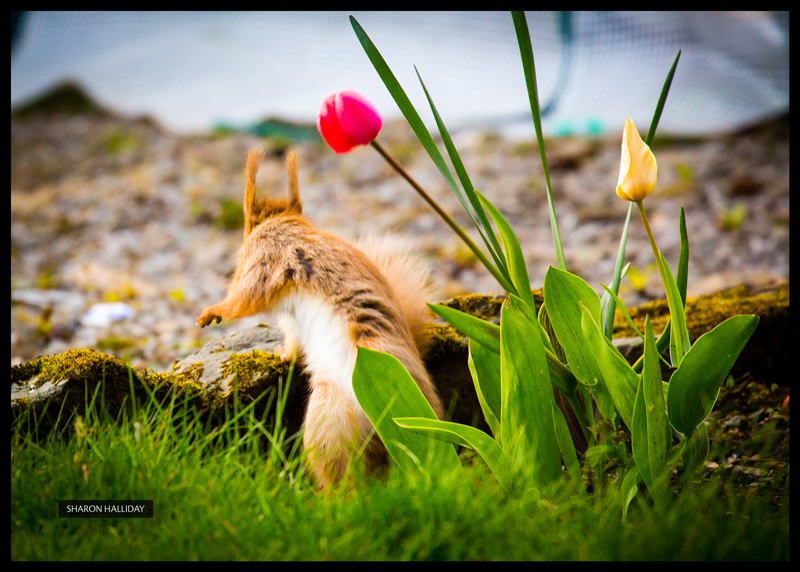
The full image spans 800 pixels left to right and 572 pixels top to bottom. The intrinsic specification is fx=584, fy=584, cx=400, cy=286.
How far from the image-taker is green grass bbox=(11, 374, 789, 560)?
0.71m

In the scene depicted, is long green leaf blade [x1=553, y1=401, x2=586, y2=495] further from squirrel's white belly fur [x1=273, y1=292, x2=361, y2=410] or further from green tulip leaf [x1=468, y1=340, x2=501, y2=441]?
squirrel's white belly fur [x1=273, y1=292, x2=361, y2=410]

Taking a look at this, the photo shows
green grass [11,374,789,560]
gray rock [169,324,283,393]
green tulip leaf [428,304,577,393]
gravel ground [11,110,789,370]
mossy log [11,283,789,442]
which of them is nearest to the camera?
green grass [11,374,789,560]

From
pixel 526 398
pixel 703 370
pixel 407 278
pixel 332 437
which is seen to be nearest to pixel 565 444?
pixel 526 398

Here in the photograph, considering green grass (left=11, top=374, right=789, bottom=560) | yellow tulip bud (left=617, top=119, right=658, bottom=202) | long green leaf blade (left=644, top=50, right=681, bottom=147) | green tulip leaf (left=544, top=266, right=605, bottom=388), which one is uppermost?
long green leaf blade (left=644, top=50, right=681, bottom=147)

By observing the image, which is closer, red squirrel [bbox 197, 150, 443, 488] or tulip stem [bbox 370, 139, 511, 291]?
tulip stem [bbox 370, 139, 511, 291]

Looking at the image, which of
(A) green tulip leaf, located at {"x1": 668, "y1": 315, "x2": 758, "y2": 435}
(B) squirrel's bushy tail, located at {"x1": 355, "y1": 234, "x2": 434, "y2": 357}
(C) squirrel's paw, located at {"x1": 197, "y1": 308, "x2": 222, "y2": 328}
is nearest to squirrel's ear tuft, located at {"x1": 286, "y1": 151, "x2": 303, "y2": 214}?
(B) squirrel's bushy tail, located at {"x1": 355, "y1": 234, "x2": 434, "y2": 357}

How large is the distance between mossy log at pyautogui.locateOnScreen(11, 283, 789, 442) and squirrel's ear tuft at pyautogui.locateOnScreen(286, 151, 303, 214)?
0.30 metres

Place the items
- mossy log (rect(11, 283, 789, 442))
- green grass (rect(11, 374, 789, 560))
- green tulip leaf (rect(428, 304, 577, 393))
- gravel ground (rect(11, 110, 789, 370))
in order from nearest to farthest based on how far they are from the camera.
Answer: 1. green grass (rect(11, 374, 789, 560))
2. green tulip leaf (rect(428, 304, 577, 393))
3. mossy log (rect(11, 283, 789, 442))
4. gravel ground (rect(11, 110, 789, 370))

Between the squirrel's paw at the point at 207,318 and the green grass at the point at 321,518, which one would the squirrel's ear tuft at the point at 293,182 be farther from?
the green grass at the point at 321,518

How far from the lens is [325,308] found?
A: 98 cm

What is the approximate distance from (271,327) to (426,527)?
0.79 metres

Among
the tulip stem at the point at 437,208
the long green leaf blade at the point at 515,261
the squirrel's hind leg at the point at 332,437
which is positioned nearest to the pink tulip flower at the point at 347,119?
the tulip stem at the point at 437,208

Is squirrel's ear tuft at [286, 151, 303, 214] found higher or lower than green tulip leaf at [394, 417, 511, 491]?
higher
